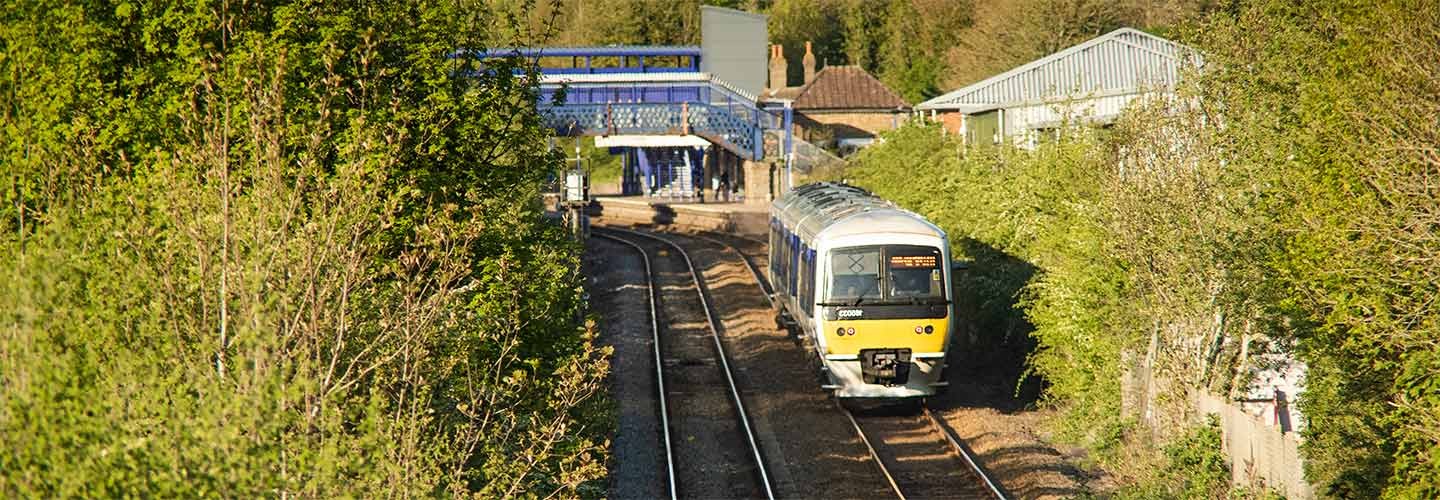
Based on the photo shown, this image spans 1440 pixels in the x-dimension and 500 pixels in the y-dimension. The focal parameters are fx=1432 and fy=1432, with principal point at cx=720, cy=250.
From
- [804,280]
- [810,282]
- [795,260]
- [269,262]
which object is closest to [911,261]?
[810,282]

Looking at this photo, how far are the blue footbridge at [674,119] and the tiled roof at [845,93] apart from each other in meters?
4.72

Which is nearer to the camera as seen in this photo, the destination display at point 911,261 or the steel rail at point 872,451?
the steel rail at point 872,451

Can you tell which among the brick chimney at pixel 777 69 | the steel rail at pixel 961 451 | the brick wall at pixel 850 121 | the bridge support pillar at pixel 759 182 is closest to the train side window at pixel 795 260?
the steel rail at pixel 961 451

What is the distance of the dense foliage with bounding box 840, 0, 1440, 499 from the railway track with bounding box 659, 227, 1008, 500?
1786mm

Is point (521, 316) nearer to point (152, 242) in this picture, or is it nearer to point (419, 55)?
point (419, 55)

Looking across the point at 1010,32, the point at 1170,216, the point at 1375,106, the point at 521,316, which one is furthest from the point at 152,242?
the point at 1010,32

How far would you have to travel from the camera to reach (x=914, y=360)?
1931 cm

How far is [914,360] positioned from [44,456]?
15.2 metres

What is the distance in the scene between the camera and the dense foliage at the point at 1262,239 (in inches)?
426

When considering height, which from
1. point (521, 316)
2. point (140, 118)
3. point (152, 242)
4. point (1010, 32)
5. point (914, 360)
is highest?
point (1010, 32)

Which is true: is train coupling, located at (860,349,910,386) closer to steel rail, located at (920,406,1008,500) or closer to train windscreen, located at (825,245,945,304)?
train windscreen, located at (825,245,945,304)

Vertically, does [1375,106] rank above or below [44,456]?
above

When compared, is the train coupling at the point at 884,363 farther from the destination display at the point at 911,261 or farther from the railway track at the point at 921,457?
the destination display at the point at 911,261

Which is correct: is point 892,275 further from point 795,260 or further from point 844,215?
point 795,260
